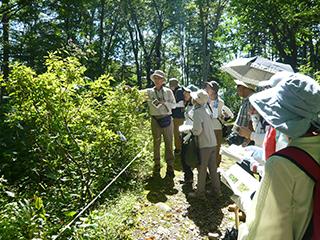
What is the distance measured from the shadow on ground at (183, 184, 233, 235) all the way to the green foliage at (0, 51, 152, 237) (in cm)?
149

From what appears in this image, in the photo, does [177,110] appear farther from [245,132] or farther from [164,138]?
[245,132]

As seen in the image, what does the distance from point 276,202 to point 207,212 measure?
167 inches

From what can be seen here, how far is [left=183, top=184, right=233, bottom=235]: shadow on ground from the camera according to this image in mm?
5016

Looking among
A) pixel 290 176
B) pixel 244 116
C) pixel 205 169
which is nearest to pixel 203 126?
pixel 205 169

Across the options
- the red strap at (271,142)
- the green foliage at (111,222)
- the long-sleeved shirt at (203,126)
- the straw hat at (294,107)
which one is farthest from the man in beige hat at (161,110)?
the straw hat at (294,107)

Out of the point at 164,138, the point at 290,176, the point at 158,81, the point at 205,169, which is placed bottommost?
the point at 205,169

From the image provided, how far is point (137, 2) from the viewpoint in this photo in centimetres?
2853

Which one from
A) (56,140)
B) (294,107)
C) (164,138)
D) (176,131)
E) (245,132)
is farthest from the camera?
(176,131)

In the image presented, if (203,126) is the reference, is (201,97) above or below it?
above

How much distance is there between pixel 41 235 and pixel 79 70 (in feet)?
7.59

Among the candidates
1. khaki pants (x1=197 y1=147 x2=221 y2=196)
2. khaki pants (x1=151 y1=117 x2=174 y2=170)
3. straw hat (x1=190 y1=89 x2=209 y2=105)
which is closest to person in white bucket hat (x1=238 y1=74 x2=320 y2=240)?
straw hat (x1=190 y1=89 x2=209 y2=105)

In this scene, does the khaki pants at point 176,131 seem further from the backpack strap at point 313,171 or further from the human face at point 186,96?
the backpack strap at point 313,171

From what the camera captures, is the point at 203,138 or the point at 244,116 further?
the point at 203,138

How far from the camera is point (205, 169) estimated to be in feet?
18.9
